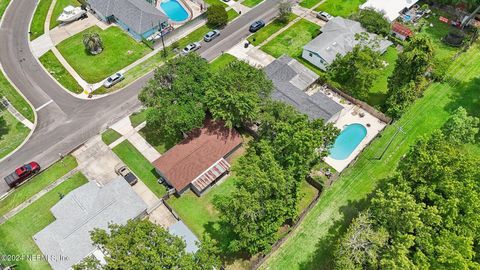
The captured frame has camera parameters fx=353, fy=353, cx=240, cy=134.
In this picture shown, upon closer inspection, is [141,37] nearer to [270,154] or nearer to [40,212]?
[40,212]

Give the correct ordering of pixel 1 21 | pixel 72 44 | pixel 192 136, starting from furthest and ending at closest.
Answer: pixel 1 21 → pixel 72 44 → pixel 192 136

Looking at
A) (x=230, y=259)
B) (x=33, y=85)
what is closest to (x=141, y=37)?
(x=33, y=85)

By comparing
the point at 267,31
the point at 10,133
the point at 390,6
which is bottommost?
the point at 10,133

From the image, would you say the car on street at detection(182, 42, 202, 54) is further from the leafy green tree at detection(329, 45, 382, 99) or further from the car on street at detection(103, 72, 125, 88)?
the leafy green tree at detection(329, 45, 382, 99)

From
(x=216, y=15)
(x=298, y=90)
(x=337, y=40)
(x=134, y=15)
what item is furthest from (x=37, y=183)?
(x=337, y=40)

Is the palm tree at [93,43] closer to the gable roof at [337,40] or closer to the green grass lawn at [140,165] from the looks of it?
the green grass lawn at [140,165]

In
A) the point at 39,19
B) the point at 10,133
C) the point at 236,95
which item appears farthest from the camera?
the point at 39,19

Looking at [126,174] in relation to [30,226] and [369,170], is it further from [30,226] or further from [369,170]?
[369,170]
